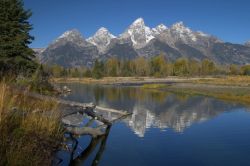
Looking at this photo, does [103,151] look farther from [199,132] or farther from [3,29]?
[3,29]

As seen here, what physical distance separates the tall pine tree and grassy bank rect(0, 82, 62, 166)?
1172 inches

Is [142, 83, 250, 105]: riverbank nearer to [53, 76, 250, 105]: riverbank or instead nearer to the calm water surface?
[53, 76, 250, 105]: riverbank

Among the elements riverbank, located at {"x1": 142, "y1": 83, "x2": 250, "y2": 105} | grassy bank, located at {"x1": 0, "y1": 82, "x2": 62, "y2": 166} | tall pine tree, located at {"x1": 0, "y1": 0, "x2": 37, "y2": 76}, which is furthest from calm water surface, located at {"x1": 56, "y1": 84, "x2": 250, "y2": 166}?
riverbank, located at {"x1": 142, "y1": 83, "x2": 250, "y2": 105}

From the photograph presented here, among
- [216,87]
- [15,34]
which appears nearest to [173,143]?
[15,34]

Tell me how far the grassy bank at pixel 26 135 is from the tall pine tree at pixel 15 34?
97.6 feet

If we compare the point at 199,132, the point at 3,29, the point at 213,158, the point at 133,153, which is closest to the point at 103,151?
the point at 133,153

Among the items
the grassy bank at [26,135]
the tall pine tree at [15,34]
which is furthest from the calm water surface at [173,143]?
the tall pine tree at [15,34]

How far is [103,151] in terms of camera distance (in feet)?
56.0

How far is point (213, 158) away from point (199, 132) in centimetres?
803

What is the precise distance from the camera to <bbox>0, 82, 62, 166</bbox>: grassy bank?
29.3ft

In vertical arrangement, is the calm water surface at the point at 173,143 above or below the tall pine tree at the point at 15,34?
Result: below

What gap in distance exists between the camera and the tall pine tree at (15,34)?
40.2 metres

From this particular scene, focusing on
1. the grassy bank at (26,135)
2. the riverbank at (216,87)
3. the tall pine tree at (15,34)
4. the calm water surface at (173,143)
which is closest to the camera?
the grassy bank at (26,135)

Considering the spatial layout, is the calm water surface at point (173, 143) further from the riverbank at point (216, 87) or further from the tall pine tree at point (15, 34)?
the riverbank at point (216, 87)
